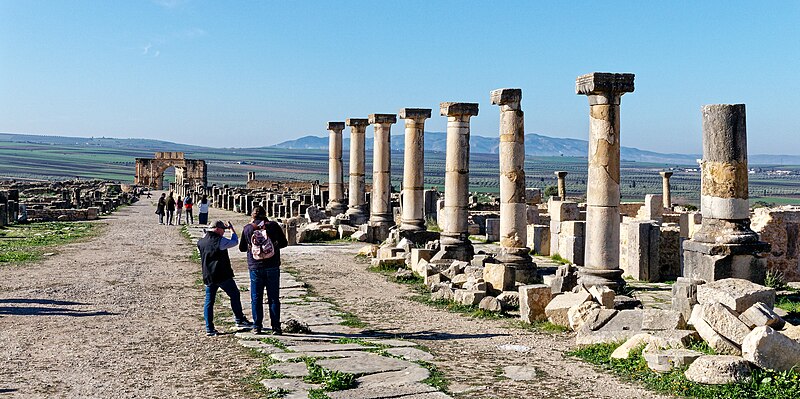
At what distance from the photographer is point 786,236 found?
19.3 m

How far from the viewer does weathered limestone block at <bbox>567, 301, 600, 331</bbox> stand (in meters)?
11.8

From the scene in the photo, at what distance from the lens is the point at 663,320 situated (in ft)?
34.3

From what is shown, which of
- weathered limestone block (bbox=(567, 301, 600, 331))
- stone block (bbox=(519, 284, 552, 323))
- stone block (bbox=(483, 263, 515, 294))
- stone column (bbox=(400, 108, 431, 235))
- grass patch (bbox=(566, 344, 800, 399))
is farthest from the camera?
stone column (bbox=(400, 108, 431, 235))

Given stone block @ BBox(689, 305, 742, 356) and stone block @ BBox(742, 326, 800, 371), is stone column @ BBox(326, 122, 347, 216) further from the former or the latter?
stone block @ BBox(742, 326, 800, 371)

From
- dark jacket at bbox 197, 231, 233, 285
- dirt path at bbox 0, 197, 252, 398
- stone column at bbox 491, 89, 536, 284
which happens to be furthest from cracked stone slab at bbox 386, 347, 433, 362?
stone column at bbox 491, 89, 536, 284

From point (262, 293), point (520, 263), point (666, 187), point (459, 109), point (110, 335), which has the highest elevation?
point (459, 109)

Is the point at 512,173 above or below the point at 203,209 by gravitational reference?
above

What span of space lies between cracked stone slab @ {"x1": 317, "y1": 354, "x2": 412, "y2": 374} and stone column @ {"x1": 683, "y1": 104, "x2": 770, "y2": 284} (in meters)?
4.78

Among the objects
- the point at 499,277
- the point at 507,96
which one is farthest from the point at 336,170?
the point at 499,277

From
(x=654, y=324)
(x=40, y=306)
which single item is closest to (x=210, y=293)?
(x=40, y=306)

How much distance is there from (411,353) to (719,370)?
3.29 meters

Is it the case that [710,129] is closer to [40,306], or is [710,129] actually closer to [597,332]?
[597,332]

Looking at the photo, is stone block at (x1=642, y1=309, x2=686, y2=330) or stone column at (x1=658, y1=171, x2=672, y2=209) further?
stone column at (x1=658, y1=171, x2=672, y2=209)

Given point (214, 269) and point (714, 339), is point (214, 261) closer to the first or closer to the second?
point (214, 269)
